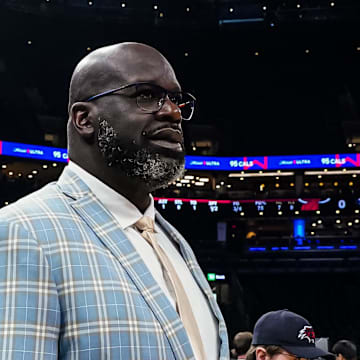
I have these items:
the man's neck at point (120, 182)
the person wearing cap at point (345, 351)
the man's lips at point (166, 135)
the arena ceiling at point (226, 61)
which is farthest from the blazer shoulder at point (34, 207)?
the arena ceiling at point (226, 61)

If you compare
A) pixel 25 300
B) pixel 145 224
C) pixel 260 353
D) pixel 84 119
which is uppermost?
pixel 84 119

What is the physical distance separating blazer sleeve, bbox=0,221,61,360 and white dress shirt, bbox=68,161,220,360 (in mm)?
265

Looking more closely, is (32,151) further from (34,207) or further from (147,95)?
(34,207)

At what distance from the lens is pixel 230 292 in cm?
2678

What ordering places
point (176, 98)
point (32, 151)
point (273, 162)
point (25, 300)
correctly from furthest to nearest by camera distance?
point (273, 162)
point (32, 151)
point (176, 98)
point (25, 300)

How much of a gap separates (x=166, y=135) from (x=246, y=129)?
33.1 meters

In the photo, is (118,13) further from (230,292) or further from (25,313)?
(25,313)

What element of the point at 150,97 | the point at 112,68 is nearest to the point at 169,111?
the point at 150,97

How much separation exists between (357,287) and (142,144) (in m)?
27.1

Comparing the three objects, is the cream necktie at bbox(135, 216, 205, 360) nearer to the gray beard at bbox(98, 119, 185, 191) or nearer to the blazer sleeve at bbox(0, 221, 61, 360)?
the gray beard at bbox(98, 119, 185, 191)

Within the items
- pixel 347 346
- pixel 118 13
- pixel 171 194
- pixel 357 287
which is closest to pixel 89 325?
pixel 347 346

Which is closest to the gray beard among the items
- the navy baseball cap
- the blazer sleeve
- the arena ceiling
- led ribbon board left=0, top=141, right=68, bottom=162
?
the blazer sleeve

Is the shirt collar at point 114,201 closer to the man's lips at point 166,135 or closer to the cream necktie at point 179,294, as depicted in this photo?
the cream necktie at point 179,294

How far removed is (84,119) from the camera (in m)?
1.68
